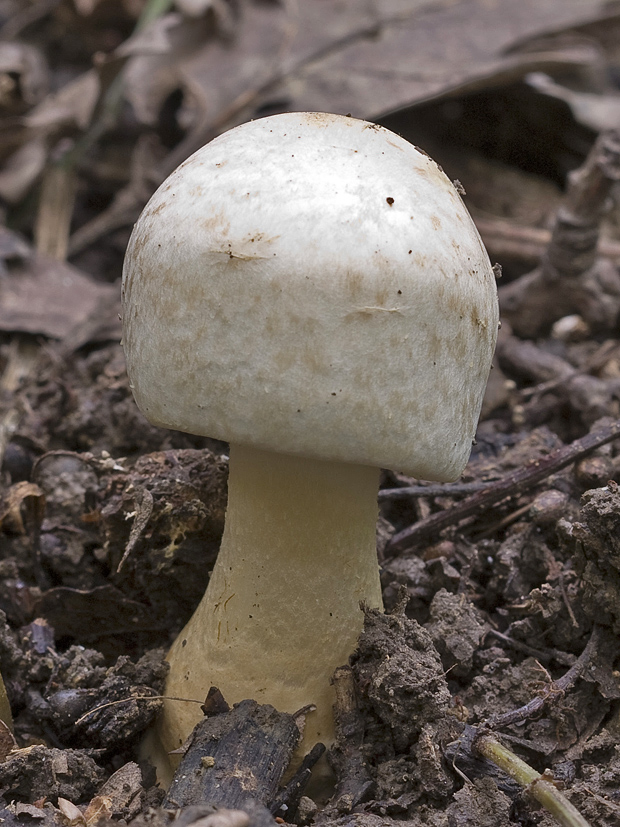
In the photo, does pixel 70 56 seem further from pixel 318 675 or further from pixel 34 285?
pixel 318 675

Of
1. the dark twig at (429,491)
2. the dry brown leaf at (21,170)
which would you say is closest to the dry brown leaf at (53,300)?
the dry brown leaf at (21,170)

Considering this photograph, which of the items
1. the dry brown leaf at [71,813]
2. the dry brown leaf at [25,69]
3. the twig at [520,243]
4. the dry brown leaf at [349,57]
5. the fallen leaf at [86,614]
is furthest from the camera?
the dry brown leaf at [25,69]

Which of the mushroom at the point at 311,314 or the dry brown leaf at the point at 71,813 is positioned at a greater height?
the mushroom at the point at 311,314

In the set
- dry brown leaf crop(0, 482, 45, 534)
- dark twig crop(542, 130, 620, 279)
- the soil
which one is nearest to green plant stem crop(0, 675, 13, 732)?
the soil

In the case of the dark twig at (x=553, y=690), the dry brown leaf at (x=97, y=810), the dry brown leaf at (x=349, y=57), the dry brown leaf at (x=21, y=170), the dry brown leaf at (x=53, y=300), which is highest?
the dry brown leaf at (x=349, y=57)

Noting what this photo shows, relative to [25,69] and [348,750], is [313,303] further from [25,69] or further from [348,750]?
[25,69]

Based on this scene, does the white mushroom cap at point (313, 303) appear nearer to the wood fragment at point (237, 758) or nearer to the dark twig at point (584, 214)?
the wood fragment at point (237, 758)

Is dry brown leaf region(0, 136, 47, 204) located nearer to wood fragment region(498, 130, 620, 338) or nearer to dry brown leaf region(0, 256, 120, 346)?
dry brown leaf region(0, 256, 120, 346)
